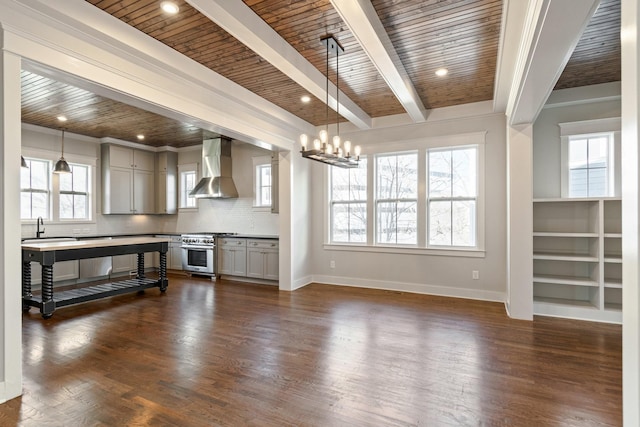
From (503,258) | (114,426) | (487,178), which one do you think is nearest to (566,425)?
(114,426)

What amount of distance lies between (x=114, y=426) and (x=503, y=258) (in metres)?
5.07

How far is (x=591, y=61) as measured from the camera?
3.79 metres

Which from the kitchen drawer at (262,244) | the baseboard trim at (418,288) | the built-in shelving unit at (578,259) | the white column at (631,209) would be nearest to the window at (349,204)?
the baseboard trim at (418,288)

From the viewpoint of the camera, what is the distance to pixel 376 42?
2967 mm

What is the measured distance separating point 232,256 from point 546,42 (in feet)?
19.8

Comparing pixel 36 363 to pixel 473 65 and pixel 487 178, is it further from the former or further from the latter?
pixel 487 178

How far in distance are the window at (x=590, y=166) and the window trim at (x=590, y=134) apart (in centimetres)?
4

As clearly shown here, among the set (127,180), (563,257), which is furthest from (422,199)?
(127,180)

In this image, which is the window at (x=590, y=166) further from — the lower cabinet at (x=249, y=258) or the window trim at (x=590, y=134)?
the lower cabinet at (x=249, y=258)

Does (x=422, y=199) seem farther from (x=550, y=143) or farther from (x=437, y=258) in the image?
(x=550, y=143)

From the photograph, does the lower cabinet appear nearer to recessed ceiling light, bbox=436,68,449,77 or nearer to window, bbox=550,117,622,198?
recessed ceiling light, bbox=436,68,449,77

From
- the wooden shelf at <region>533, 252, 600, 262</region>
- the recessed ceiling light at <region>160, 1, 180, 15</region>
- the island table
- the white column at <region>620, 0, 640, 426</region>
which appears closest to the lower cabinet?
the island table

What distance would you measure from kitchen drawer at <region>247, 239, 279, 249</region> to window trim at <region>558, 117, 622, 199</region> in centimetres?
462

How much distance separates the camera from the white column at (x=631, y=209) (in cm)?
103
